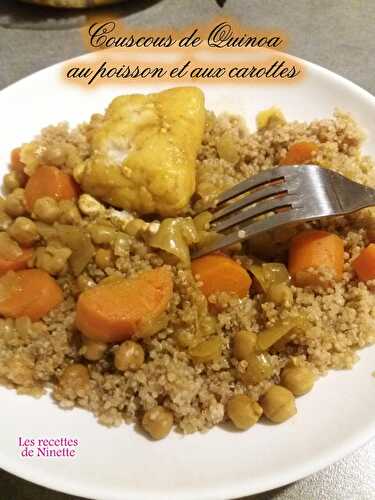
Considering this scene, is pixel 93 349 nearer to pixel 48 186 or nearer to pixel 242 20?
pixel 48 186

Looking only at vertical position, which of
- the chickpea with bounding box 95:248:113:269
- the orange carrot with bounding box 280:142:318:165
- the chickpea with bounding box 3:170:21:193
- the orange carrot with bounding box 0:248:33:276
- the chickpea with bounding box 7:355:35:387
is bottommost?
the chickpea with bounding box 7:355:35:387

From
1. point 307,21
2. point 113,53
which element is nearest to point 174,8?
point 307,21

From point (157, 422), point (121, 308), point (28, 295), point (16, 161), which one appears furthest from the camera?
point (16, 161)

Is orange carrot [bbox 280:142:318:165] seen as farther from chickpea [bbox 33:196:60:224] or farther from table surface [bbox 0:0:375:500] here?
table surface [bbox 0:0:375:500]

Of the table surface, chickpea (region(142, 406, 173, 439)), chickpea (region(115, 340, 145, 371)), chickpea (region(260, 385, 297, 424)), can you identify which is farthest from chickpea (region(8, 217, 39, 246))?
A: the table surface

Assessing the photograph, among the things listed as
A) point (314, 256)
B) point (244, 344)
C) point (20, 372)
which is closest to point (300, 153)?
point (314, 256)

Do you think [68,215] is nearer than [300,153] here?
Yes
